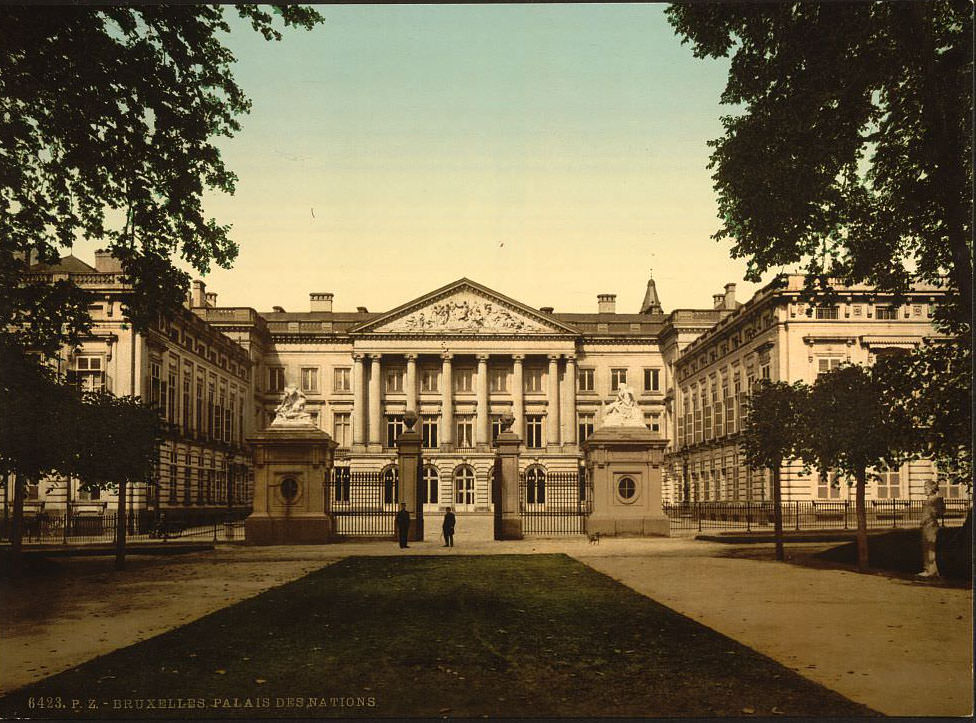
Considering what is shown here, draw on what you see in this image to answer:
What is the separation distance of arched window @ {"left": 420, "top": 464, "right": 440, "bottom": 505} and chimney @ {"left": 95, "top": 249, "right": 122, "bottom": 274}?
55.7 metres

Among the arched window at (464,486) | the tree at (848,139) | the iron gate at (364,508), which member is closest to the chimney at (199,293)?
the tree at (848,139)

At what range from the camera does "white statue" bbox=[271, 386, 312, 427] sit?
22516mm

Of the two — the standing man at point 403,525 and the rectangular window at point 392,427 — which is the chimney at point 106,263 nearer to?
the standing man at point 403,525

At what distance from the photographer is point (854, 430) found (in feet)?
47.5

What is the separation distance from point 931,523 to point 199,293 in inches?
490

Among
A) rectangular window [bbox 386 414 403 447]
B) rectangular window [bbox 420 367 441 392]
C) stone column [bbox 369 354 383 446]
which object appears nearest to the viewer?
rectangular window [bbox 386 414 403 447]

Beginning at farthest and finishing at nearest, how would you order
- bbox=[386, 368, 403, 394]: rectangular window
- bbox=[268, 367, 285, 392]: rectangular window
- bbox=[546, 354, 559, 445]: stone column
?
1. bbox=[386, 368, 403, 394]: rectangular window
2. bbox=[546, 354, 559, 445]: stone column
3. bbox=[268, 367, 285, 392]: rectangular window

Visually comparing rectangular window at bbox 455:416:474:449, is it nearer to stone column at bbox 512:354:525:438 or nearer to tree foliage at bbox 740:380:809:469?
stone column at bbox 512:354:525:438

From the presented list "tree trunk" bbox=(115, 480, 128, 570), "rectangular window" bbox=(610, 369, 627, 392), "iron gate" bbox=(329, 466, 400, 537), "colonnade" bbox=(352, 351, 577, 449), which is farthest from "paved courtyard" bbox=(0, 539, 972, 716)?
"rectangular window" bbox=(610, 369, 627, 392)

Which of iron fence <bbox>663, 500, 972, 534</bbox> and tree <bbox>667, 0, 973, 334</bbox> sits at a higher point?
tree <bbox>667, 0, 973, 334</bbox>

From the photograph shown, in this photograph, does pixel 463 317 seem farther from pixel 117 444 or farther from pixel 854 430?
pixel 854 430

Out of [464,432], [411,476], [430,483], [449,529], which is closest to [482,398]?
[464,432]

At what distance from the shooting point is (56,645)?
1076cm

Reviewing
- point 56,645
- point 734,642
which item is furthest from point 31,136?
point 734,642
